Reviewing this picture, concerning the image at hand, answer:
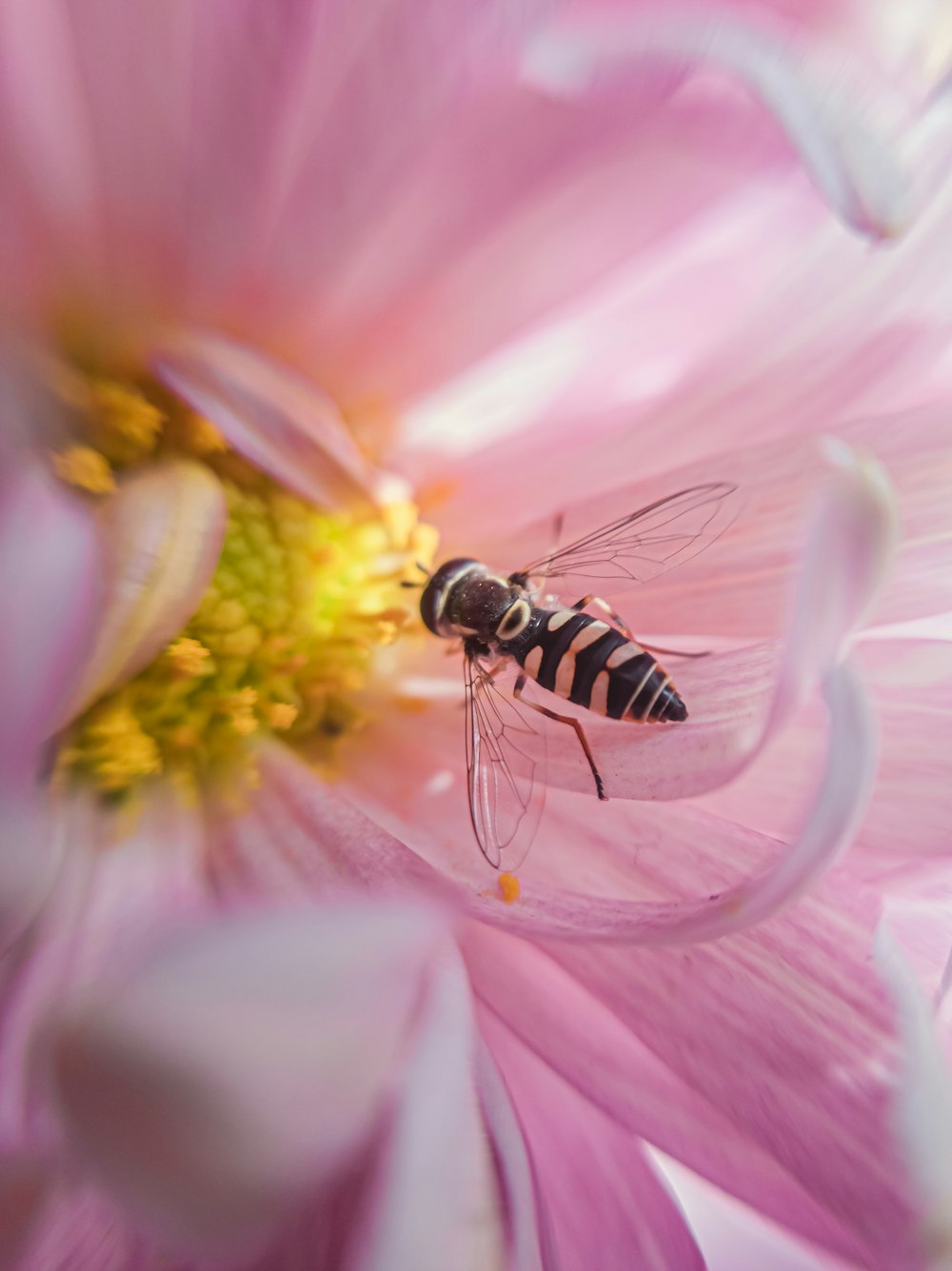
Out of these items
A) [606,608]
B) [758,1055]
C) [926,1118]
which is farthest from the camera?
[606,608]

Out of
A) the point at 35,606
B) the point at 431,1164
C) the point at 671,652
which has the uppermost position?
the point at 671,652

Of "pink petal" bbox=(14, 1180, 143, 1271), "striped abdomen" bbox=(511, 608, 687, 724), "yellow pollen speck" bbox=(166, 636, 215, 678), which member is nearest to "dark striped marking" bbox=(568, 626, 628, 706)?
"striped abdomen" bbox=(511, 608, 687, 724)

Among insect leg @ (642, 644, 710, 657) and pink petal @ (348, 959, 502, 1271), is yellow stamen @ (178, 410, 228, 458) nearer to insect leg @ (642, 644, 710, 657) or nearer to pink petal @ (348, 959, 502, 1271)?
insect leg @ (642, 644, 710, 657)

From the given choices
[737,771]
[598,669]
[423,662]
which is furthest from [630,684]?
[423,662]

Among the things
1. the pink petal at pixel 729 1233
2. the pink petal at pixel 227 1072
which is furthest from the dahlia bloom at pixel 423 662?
the pink petal at pixel 729 1233

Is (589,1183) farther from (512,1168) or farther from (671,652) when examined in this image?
(671,652)

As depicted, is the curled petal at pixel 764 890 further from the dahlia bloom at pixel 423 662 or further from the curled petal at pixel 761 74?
the curled petal at pixel 761 74

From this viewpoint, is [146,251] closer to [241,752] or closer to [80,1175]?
[241,752]
